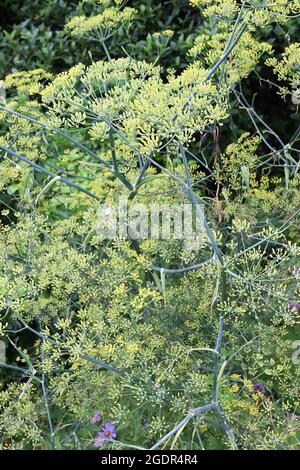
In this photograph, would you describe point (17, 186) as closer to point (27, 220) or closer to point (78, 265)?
point (27, 220)

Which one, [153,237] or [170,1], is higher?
[170,1]

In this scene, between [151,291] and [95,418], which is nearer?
[95,418]

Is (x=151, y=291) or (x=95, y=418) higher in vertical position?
(x=151, y=291)

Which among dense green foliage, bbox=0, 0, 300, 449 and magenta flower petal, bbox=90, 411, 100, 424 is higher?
dense green foliage, bbox=0, 0, 300, 449

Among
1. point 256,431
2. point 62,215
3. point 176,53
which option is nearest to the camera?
point 256,431

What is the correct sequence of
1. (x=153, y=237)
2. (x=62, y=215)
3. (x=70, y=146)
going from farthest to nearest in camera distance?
(x=70, y=146), (x=62, y=215), (x=153, y=237)

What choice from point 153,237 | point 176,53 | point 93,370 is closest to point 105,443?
point 93,370

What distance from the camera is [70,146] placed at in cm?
454

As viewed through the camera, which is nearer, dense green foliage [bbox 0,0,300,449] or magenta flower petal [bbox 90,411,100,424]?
dense green foliage [bbox 0,0,300,449]

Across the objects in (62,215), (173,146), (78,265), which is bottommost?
(62,215)

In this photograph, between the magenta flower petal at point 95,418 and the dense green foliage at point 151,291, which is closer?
the dense green foliage at point 151,291

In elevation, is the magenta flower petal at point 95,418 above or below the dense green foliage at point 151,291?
below

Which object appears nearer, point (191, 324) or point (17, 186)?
point (191, 324)

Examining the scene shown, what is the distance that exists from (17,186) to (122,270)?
4.78ft
